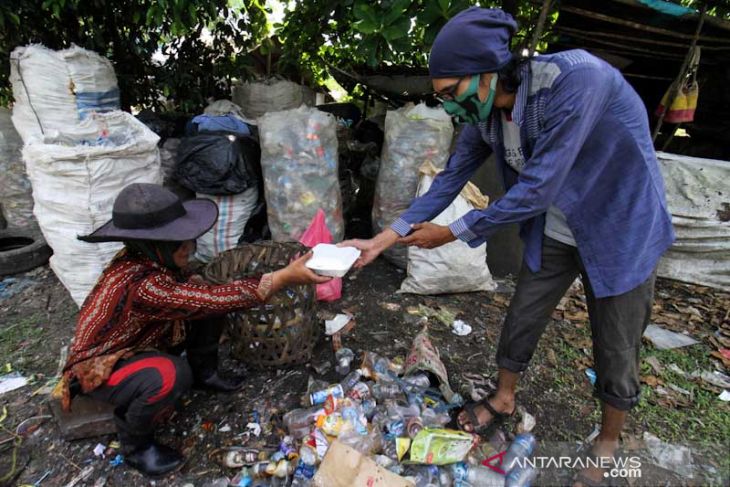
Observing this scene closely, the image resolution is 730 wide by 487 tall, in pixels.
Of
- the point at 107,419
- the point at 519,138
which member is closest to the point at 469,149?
the point at 519,138

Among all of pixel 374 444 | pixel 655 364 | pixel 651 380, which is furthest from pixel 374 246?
pixel 655 364

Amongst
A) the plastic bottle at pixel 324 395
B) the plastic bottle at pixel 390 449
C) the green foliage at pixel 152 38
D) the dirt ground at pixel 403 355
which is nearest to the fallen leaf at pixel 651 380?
the dirt ground at pixel 403 355

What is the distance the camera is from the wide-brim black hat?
171 centimetres

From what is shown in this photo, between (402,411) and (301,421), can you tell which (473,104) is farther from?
(301,421)

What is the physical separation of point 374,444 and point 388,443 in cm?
9

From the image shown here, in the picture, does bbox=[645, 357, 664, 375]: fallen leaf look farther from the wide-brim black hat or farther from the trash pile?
the wide-brim black hat

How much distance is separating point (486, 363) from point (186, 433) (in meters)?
1.72

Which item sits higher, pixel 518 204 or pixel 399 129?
pixel 518 204

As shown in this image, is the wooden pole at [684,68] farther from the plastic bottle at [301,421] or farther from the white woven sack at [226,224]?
the plastic bottle at [301,421]

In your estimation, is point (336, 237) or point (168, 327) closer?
point (168, 327)

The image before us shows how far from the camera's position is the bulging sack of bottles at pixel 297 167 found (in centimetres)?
326

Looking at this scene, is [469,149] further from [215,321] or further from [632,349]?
[215,321]

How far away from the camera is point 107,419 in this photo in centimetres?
206

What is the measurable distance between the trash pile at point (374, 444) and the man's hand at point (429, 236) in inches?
29.5
